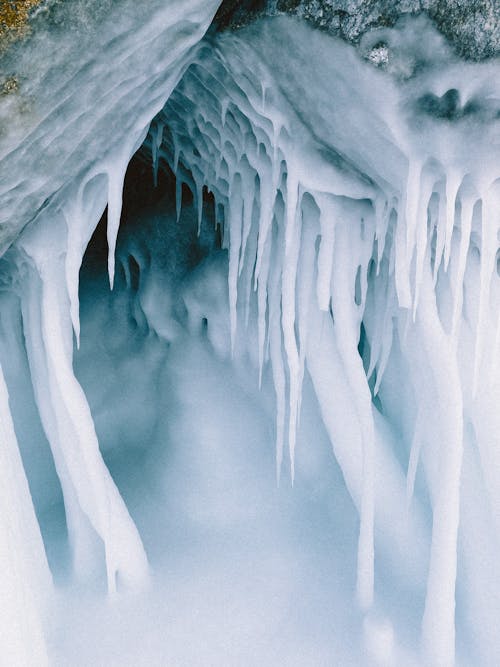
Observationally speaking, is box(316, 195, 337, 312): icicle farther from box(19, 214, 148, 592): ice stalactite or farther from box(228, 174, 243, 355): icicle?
box(19, 214, 148, 592): ice stalactite

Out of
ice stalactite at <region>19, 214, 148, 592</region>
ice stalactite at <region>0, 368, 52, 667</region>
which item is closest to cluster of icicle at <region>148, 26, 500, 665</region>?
ice stalactite at <region>19, 214, 148, 592</region>

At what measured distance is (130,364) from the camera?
9.50 feet

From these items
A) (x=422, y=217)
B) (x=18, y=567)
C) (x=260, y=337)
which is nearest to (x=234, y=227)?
(x=260, y=337)

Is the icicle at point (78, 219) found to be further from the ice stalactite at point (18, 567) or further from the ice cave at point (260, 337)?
the ice stalactite at point (18, 567)

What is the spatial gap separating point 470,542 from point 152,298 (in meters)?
1.59

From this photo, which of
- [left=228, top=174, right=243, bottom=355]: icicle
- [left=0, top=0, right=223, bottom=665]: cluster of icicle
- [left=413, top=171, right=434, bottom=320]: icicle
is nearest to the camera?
[left=0, top=0, right=223, bottom=665]: cluster of icicle

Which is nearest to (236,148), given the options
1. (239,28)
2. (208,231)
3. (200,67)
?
(200,67)

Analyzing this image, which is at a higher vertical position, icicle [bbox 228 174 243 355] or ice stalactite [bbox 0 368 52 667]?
icicle [bbox 228 174 243 355]

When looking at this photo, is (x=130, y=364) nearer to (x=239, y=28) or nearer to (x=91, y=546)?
(x=91, y=546)

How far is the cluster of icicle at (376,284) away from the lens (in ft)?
5.20

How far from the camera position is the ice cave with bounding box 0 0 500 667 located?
1309 millimetres

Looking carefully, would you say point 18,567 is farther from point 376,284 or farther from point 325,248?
point 376,284

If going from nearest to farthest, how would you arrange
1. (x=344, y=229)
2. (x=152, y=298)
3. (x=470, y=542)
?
(x=344, y=229)
(x=470, y=542)
(x=152, y=298)

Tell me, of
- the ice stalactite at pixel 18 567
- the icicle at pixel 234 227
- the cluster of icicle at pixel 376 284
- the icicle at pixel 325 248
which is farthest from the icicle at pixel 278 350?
the ice stalactite at pixel 18 567
